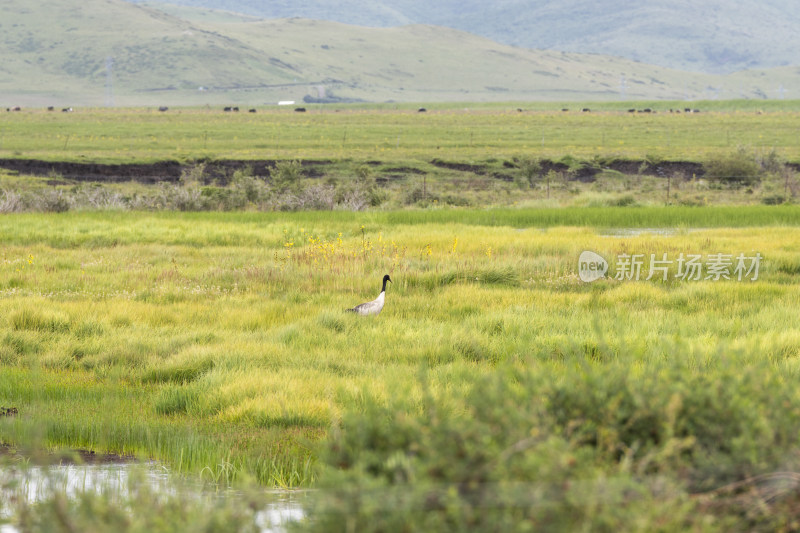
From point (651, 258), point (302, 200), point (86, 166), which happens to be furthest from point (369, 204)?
point (86, 166)

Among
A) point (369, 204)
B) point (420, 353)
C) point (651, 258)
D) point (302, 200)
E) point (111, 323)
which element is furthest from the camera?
point (369, 204)

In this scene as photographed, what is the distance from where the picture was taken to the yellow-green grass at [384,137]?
6500 centimetres

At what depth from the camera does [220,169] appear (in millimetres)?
53906

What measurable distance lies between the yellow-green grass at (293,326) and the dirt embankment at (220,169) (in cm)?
3073

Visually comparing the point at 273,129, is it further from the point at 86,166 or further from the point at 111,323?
the point at 111,323

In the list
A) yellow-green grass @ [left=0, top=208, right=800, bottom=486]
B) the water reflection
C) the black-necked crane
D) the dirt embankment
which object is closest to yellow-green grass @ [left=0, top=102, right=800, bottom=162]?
the dirt embankment

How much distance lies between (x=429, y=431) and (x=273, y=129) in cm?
9585

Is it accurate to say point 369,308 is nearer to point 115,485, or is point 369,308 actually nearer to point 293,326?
point 293,326

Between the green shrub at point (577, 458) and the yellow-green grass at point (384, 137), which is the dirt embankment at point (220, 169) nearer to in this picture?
the yellow-green grass at point (384, 137)

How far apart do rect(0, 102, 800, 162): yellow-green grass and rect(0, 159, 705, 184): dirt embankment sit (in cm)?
230

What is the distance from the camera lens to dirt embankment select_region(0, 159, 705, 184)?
172 feet

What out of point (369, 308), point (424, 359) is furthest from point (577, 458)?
point (369, 308)

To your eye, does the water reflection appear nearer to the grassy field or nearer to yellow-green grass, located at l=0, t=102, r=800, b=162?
the grassy field

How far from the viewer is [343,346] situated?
11.1 metres
